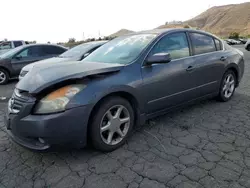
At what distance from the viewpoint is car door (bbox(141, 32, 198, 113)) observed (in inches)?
129

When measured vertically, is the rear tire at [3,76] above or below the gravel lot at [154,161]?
above

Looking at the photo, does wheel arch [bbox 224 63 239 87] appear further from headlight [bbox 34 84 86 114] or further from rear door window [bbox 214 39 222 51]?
headlight [bbox 34 84 86 114]

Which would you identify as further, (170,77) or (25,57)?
(25,57)

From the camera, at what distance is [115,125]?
2.96 metres

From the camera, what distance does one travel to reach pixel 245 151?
2.84 metres

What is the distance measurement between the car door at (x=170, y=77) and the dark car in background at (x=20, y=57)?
249 inches

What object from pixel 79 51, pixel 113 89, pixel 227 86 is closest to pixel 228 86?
pixel 227 86

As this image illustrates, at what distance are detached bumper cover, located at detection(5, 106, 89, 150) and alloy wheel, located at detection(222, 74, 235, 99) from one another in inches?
128

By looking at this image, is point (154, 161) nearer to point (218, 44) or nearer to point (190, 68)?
point (190, 68)

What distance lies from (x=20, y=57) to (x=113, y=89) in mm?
6854

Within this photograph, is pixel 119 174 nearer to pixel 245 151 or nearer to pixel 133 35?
pixel 245 151

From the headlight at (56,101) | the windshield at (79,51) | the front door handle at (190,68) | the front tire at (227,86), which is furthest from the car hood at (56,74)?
the windshield at (79,51)

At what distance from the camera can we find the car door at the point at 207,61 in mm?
3996

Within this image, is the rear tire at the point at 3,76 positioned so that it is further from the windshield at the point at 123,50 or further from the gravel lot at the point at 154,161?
the windshield at the point at 123,50
